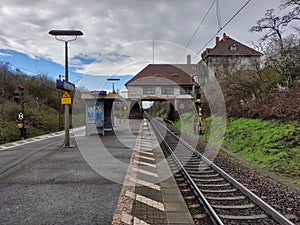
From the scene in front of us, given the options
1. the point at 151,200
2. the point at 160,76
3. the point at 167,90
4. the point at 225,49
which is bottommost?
the point at 151,200

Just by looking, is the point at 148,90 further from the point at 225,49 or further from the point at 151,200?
the point at 151,200

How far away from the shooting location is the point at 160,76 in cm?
6062

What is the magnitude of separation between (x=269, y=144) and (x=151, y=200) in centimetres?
716

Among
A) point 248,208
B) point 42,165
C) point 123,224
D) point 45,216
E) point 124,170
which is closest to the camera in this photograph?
point 123,224

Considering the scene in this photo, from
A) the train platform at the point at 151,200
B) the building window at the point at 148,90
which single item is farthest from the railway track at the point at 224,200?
the building window at the point at 148,90

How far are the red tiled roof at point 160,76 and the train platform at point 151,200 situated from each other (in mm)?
50600

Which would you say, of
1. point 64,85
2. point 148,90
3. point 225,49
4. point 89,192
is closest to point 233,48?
point 225,49

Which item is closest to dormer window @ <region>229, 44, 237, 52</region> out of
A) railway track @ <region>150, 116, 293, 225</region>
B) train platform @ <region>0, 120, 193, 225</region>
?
train platform @ <region>0, 120, 193, 225</region>

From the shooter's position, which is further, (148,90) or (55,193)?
(148,90)

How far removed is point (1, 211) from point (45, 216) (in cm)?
86

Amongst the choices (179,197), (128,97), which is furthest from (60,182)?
(128,97)

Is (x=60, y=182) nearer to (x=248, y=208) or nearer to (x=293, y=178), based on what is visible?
(x=248, y=208)

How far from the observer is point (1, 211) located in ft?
16.1

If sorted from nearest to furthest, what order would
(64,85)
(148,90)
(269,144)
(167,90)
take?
(269,144) < (64,85) < (167,90) < (148,90)
